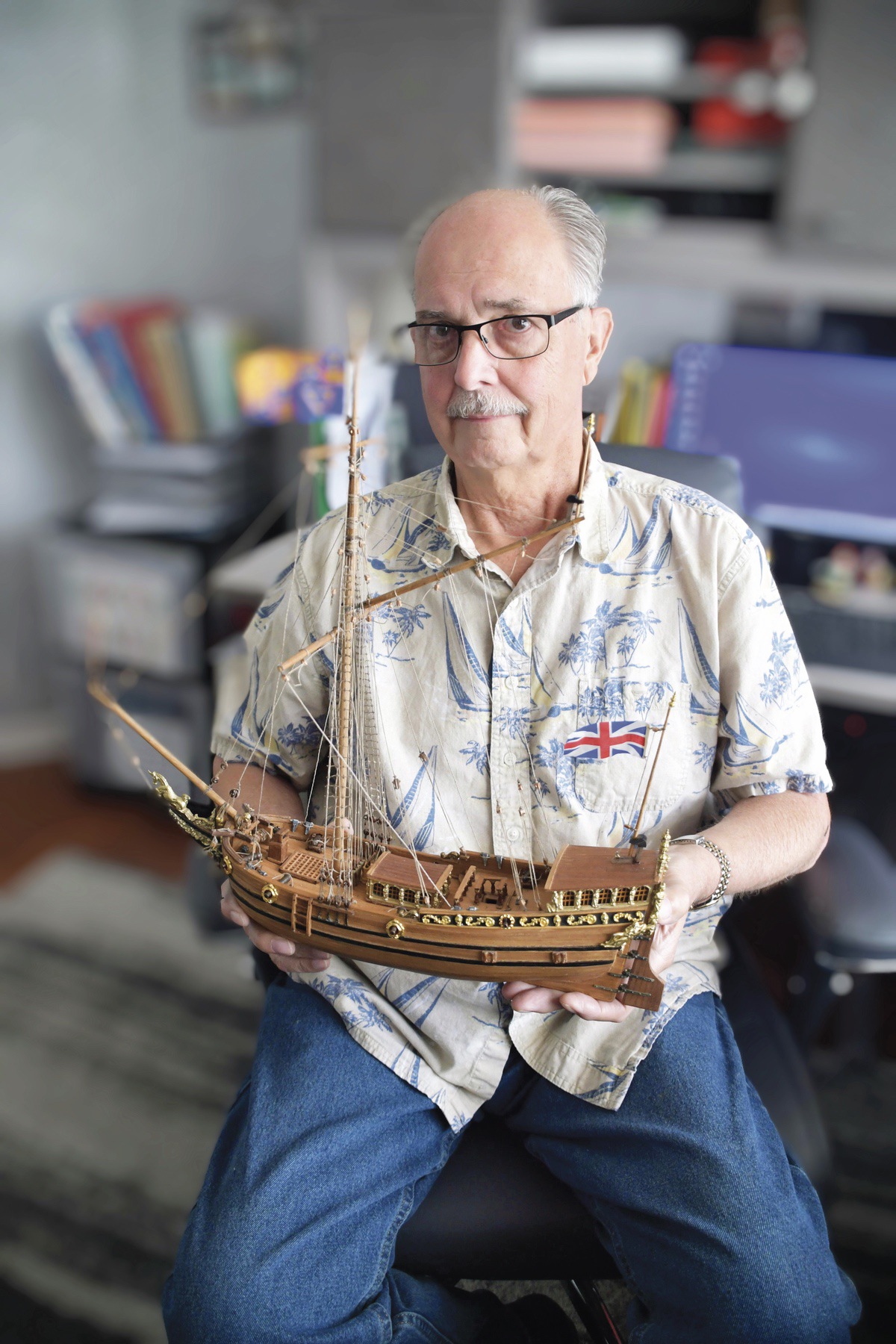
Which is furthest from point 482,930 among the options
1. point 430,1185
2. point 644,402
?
point 644,402

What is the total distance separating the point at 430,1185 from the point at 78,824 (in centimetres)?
188

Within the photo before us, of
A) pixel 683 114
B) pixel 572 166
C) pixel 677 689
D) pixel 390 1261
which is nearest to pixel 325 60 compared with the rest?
pixel 572 166

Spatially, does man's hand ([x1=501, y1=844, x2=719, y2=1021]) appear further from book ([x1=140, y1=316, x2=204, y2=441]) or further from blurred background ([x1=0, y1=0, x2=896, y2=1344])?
book ([x1=140, y1=316, x2=204, y2=441])

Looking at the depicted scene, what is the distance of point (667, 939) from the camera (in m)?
0.98

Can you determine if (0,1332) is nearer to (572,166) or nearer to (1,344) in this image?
(1,344)

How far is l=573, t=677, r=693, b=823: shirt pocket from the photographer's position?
3.50ft

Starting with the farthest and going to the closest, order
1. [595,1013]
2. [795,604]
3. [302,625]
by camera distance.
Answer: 1. [795,604]
2. [302,625]
3. [595,1013]

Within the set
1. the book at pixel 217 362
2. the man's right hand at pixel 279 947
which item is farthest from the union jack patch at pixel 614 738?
the book at pixel 217 362

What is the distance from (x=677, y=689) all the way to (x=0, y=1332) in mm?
1312

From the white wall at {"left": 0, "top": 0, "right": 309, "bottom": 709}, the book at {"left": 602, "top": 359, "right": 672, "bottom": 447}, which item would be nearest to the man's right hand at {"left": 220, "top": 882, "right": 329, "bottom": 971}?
the book at {"left": 602, "top": 359, "right": 672, "bottom": 447}

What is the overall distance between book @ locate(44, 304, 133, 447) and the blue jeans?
189cm

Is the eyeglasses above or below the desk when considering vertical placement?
above

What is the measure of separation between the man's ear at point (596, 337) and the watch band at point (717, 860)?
48 cm

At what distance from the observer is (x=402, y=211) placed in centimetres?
230
